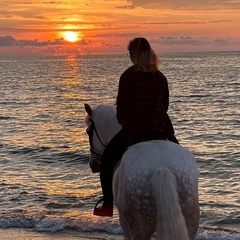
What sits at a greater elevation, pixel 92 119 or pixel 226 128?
pixel 92 119

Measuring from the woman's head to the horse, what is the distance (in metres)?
0.89

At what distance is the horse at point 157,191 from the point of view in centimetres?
488

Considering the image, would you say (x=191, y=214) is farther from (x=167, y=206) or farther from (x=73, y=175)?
(x=73, y=175)

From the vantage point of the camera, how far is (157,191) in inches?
193

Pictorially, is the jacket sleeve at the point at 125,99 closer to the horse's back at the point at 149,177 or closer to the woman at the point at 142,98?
the woman at the point at 142,98

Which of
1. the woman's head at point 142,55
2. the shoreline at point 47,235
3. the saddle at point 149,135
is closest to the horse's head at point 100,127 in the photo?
the saddle at point 149,135

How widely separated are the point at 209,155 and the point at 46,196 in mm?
7784

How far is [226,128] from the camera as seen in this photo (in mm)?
26453

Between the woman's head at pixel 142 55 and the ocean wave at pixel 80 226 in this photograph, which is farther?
the ocean wave at pixel 80 226

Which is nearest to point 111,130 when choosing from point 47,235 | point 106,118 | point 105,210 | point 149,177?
point 106,118

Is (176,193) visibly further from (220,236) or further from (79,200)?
(79,200)

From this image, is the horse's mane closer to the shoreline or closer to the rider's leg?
the rider's leg

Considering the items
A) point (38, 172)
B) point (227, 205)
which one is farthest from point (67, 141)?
point (227, 205)

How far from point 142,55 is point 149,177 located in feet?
4.75
